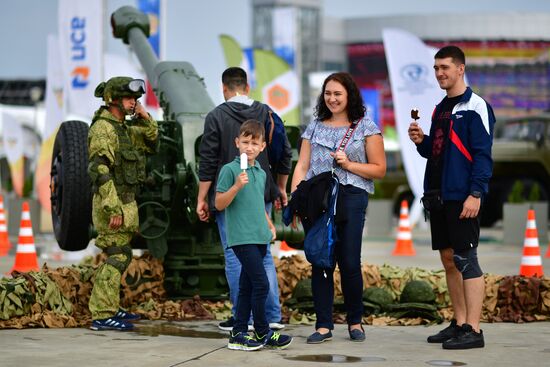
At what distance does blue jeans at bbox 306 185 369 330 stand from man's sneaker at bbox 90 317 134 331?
1338 millimetres

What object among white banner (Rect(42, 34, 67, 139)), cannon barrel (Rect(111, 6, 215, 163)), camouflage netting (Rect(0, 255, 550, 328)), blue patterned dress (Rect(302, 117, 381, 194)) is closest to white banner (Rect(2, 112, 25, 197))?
white banner (Rect(42, 34, 67, 139))

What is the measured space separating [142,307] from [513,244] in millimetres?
10324

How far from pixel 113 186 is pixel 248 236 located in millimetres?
1379

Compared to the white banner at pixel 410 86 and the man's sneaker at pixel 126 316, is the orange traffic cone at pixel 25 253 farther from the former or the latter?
the white banner at pixel 410 86

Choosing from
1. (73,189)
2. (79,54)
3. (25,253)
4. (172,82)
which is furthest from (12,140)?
(73,189)

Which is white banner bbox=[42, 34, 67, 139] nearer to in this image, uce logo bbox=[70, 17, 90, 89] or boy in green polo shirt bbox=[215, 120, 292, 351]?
uce logo bbox=[70, 17, 90, 89]

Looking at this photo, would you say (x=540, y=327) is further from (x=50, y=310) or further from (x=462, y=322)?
(x=50, y=310)

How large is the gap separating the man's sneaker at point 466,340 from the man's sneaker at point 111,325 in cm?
215

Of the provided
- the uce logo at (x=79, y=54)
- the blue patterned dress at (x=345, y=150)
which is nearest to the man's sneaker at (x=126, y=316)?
the blue patterned dress at (x=345, y=150)

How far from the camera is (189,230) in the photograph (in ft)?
30.4

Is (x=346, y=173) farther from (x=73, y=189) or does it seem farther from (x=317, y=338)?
(x=73, y=189)

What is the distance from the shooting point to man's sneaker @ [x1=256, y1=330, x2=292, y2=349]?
7039 mm

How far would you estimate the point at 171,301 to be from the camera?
29.6ft

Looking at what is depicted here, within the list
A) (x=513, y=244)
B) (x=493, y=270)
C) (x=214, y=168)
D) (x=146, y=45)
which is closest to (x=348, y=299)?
(x=214, y=168)
